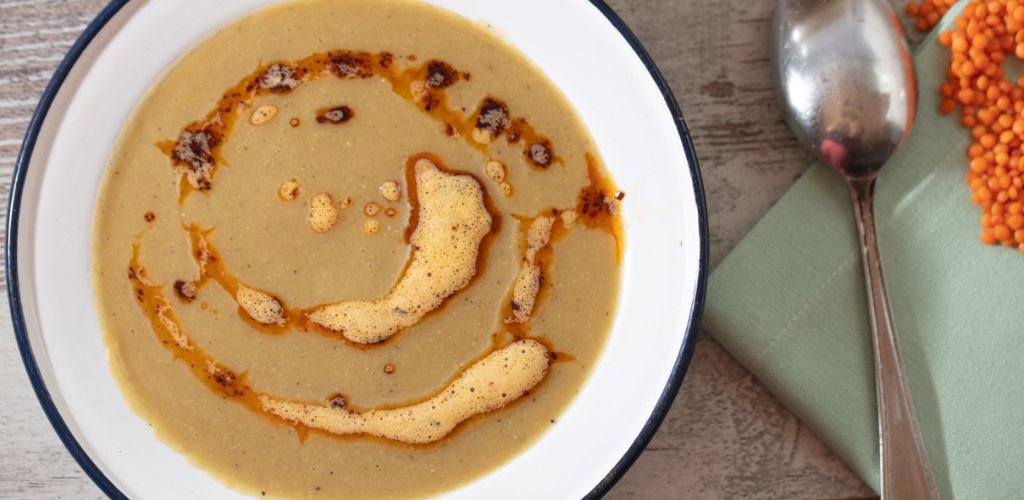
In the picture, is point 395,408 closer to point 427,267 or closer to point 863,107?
point 427,267

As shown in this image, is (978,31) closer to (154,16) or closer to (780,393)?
(780,393)

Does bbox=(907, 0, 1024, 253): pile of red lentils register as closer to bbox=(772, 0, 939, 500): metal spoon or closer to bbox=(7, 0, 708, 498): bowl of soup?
bbox=(772, 0, 939, 500): metal spoon

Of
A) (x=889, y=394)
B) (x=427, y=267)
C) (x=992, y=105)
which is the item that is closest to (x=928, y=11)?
(x=992, y=105)

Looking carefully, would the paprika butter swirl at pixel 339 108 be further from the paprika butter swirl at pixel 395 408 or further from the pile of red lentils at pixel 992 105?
the pile of red lentils at pixel 992 105

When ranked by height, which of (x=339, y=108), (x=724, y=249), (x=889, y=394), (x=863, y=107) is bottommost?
(x=889, y=394)

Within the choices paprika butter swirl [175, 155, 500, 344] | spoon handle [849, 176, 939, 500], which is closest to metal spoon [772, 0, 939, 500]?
spoon handle [849, 176, 939, 500]

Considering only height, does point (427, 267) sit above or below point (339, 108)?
below
